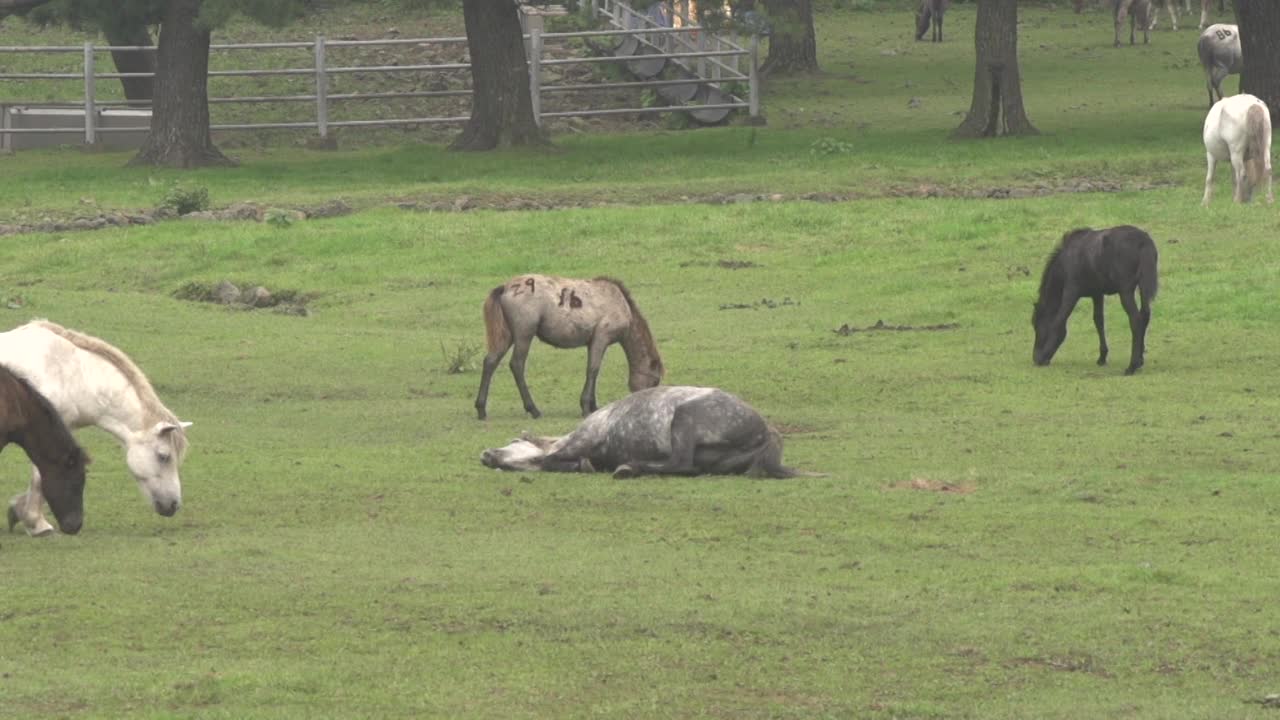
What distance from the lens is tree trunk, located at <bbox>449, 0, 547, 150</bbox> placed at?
33.5 m

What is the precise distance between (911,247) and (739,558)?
14699 millimetres

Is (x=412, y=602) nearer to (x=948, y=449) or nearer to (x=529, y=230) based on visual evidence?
(x=948, y=449)

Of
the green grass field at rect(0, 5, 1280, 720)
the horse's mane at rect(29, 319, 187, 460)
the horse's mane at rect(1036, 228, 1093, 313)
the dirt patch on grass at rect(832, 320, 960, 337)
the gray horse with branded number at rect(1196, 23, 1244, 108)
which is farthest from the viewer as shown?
the gray horse with branded number at rect(1196, 23, 1244, 108)

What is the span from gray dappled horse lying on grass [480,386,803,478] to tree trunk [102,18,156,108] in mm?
25947

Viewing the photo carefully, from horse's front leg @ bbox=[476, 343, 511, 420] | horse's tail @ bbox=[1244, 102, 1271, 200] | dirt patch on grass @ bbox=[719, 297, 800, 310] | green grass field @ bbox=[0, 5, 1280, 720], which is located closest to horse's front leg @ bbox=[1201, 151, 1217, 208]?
green grass field @ bbox=[0, 5, 1280, 720]

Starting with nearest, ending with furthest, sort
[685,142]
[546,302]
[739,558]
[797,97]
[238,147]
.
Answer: [739,558]
[546,302]
[685,142]
[238,147]
[797,97]

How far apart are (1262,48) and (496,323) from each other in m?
20.7

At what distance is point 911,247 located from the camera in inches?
994

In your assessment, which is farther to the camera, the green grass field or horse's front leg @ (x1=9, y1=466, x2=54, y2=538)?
horse's front leg @ (x1=9, y1=466, x2=54, y2=538)

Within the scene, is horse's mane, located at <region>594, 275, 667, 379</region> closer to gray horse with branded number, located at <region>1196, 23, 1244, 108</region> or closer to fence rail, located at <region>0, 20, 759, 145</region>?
fence rail, located at <region>0, 20, 759, 145</region>

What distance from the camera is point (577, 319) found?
51.1 ft

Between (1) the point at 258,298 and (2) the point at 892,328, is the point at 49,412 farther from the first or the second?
(1) the point at 258,298

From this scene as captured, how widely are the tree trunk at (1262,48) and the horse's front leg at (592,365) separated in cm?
2000

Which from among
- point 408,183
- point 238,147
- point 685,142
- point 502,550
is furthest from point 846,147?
point 502,550
